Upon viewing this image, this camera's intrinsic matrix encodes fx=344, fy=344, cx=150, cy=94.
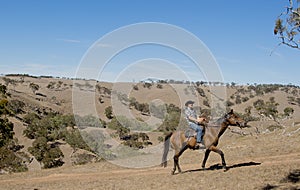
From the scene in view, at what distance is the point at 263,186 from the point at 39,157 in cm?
3374

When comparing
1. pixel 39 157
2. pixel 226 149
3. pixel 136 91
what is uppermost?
pixel 136 91

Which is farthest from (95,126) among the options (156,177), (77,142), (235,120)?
(235,120)

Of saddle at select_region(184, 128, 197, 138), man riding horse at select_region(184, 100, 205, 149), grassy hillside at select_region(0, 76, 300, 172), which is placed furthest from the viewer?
grassy hillside at select_region(0, 76, 300, 172)

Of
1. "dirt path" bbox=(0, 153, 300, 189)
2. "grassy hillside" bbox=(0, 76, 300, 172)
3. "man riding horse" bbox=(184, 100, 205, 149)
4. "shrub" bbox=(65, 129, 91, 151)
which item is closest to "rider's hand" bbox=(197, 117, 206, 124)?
"man riding horse" bbox=(184, 100, 205, 149)

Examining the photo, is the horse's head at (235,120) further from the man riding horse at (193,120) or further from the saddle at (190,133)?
the saddle at (190,133)

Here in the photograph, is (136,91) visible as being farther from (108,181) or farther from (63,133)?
(108,181)

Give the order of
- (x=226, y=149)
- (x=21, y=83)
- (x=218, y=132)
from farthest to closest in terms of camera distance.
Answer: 1. (x=21, y=83)
2. (x=226, y=149)
3. (x=218, y=132)

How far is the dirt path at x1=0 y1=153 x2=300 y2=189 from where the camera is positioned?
41.1 feet

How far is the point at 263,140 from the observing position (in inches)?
882

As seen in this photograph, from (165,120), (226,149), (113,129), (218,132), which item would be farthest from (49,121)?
(218,132)

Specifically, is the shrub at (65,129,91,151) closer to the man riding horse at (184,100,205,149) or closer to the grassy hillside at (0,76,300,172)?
the grassy hillside at (0,76,300,172)

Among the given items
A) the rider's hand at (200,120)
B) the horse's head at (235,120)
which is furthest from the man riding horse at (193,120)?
the horse's head at (235,120)

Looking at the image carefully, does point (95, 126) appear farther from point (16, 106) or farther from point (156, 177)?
point (156, 177)

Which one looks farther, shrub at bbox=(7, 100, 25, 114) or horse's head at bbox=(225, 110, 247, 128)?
shrub at bbox=(7, 100, 25, 114)
